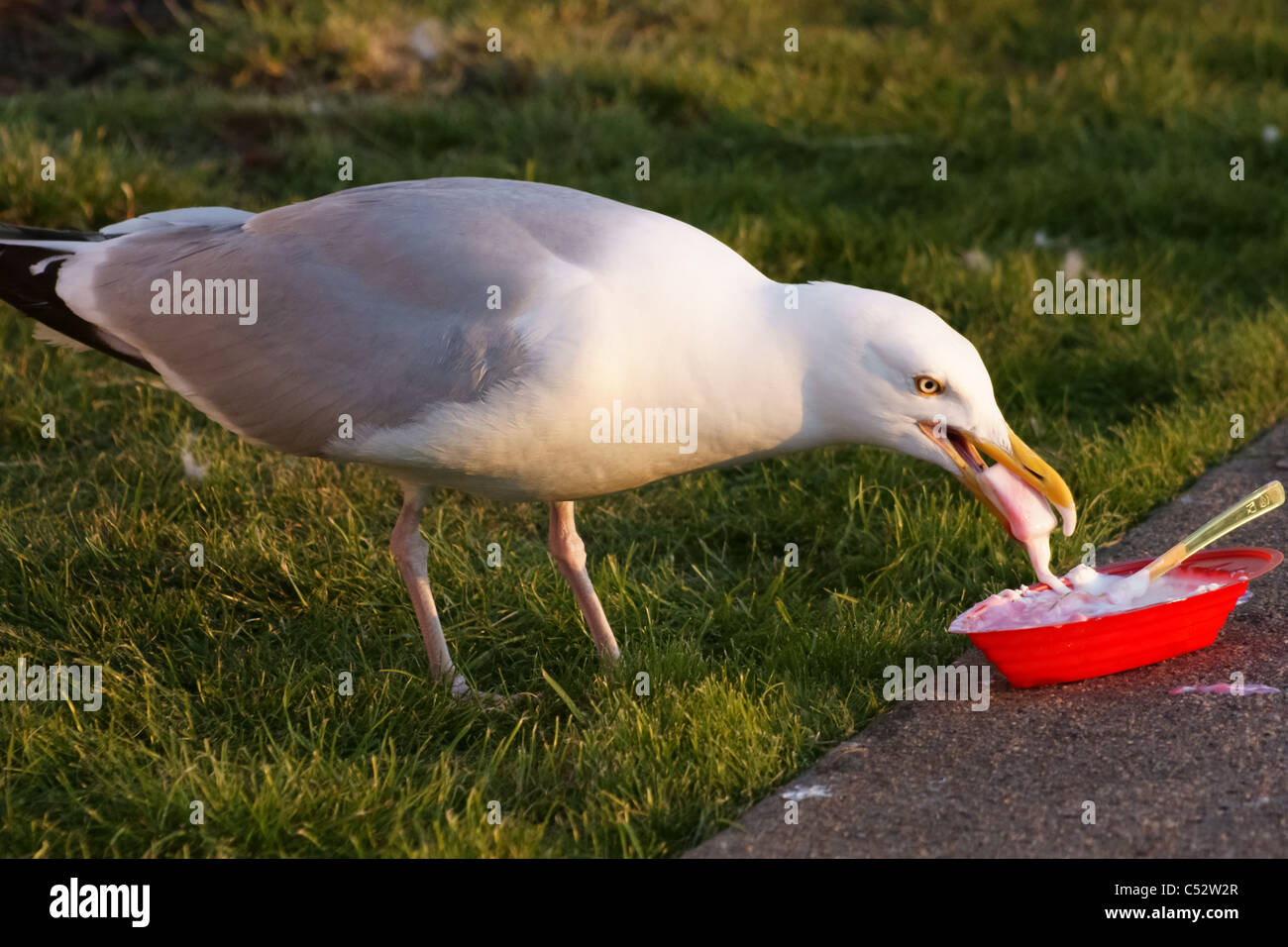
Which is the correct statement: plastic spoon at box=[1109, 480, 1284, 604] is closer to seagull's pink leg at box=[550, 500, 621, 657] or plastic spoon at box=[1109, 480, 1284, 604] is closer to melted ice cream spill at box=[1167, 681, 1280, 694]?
melted ice cream spill at box=[1167, 681, 1280, 694]

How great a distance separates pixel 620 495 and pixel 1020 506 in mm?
1677

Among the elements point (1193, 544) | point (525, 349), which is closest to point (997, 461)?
point (1193, 544)

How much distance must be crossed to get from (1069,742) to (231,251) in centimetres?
234

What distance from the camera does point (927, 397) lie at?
338 cm

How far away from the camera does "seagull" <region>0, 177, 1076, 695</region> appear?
338 centimetres

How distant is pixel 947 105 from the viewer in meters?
8.07

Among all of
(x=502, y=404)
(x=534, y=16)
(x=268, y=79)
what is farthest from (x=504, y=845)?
(x=534, y=16)

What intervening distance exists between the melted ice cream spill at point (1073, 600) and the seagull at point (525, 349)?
248 mm

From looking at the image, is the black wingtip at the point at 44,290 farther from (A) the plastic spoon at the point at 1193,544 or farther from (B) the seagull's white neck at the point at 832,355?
(A) the plastic spoon at the point at 1193,544

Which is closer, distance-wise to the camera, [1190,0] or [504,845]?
[504,845]

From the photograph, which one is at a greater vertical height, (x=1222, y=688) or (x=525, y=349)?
(x=525, y=349)

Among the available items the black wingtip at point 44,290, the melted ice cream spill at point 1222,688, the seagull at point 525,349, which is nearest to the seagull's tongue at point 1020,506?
the seagull at point 525,349

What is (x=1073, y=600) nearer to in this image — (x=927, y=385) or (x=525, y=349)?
(x=927, y=385)
